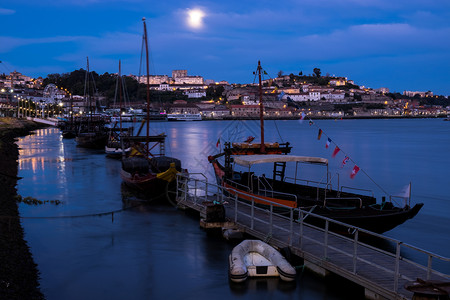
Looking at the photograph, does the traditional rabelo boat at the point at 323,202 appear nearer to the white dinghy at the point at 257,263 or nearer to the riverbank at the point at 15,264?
the white dinghy at the point at 257,263

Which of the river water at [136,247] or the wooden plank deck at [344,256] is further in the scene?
the river water at [136,247]

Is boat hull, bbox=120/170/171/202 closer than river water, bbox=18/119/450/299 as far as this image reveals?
No

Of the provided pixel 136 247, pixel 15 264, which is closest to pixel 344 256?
pixel 136 247

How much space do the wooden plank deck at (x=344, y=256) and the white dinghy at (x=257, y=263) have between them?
2.17ft

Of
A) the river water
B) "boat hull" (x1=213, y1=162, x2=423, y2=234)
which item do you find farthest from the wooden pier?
the river water

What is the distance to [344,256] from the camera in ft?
34.5

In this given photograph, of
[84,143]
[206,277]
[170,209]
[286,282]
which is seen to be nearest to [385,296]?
[286,282]

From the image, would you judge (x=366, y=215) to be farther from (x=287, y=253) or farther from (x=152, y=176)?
(x=152, y=176)

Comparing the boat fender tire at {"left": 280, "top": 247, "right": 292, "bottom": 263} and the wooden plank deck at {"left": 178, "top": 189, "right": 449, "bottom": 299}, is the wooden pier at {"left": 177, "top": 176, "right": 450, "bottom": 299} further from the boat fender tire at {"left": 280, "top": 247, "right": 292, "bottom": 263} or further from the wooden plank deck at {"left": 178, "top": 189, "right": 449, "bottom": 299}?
the boat fender tire at {"left": 280, "top": 247, "right": 292, "bottom": 263}

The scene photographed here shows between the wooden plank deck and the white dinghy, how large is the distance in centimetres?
66

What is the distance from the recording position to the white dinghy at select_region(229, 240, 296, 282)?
34.2ft

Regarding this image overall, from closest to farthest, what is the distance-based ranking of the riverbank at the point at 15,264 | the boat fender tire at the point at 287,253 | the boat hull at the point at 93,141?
the riverbank at the point at 15,264 → the boat fender tire at the point at 287,253 → the boat hull at the point at 93,141

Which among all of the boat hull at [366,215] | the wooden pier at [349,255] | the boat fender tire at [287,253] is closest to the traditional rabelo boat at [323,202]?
the boat hull at [366,215]

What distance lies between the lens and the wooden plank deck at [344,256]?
8.93 meters
